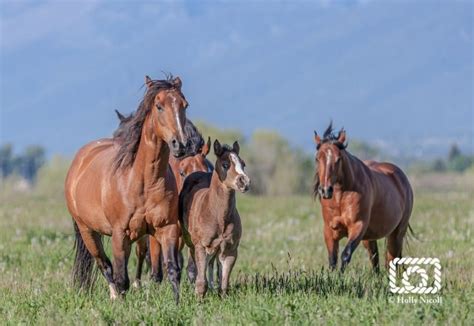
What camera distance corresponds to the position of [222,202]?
1041 cm

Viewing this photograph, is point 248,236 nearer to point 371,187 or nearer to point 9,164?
point 371,187

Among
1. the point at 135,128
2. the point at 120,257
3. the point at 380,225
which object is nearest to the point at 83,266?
the point at 120,257

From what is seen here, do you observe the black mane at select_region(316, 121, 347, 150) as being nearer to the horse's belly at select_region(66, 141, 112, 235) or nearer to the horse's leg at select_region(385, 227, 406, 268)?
the horse's leg at select_region(385, 227, 406, 268)

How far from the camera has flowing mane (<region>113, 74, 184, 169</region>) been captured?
10391mm

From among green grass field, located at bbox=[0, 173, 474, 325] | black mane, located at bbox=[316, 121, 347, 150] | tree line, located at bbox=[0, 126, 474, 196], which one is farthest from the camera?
tree line, located at bbox=[0, 126, 474, 196]

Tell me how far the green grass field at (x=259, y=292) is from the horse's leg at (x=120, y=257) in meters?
0.21

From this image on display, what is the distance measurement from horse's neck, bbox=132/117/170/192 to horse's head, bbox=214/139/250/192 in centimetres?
53

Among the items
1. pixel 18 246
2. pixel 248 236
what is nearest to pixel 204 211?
pixel 18 246

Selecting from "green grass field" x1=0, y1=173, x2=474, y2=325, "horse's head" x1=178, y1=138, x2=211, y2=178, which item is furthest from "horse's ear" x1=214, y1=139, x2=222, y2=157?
"horse's head" x1=178, y1=138, x2=211, y2=178

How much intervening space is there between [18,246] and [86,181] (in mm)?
4941

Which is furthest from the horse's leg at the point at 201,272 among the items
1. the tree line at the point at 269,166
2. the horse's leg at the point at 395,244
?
the tree line at the point at 269,166

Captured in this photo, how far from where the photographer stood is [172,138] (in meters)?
9.87

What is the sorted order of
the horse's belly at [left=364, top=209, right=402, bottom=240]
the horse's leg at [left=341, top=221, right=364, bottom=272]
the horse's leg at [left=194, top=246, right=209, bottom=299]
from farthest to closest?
the horse's belly at [left=364, top=209, right=402, bottom=240] < the horse's leg at [left=341, top=221, right=364, bottom=272] < the horse's leg at [left=194, top=246, right=209, bottom=299]

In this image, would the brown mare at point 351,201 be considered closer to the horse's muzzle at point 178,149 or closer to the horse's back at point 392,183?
the horse's back at point 392,183
